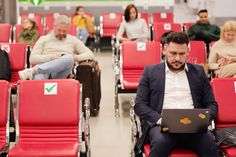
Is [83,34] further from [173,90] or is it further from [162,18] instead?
[173,90]

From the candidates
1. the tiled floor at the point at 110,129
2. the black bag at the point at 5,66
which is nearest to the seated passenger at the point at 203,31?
the tiled floor at the point at 110,129

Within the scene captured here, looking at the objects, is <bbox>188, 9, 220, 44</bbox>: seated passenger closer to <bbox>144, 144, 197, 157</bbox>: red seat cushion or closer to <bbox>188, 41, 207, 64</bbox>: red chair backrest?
<bbox>188, 41, 207, 64</bbox>: red chair backrest

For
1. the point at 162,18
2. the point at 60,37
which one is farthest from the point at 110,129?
the point at 162,18

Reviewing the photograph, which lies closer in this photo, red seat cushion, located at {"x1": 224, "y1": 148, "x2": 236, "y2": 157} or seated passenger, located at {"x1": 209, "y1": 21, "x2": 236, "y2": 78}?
red seat cushion, located at {"x1": 224, "y1": 148, "x2": 236, "y2": 157}

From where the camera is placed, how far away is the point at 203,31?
751cm

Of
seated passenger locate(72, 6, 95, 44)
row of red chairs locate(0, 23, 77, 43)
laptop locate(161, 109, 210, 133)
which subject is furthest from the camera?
seated passenger locate(72, 6, 95, 44)

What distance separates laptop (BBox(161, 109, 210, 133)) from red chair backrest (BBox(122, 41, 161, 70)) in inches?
102

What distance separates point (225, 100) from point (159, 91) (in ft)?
1.91

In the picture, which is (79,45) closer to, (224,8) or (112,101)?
(112,101)

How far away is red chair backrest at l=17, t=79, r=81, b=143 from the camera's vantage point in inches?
143

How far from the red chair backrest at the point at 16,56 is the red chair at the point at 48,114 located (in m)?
2.03

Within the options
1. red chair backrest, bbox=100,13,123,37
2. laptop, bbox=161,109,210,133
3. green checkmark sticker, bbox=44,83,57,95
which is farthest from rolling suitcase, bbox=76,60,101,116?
red chair backrest, bbox=100,13,123,37

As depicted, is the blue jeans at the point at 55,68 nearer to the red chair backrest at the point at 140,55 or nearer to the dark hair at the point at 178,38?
the red chair backrest at the point at 140,55

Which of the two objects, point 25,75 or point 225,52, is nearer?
point 25,75
